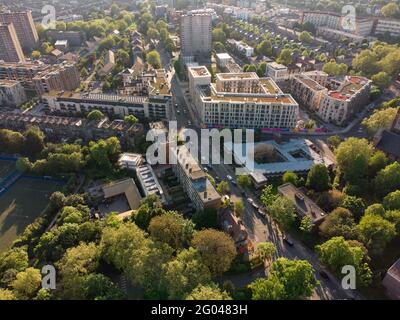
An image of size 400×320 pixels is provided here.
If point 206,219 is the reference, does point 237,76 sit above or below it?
above

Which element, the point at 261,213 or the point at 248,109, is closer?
the point at 261,213

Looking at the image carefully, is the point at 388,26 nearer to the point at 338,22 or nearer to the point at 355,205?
the point at 338,22

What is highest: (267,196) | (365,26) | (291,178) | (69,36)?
(69,36)

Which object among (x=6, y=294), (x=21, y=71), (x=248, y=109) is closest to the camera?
(x=6, y=294)

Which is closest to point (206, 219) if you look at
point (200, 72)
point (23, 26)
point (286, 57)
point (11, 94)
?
point (200, 72)

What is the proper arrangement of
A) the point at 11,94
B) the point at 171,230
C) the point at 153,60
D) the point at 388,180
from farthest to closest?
the point at 153,60
the point at 11,94
the point at 388,180
the point at 171,230

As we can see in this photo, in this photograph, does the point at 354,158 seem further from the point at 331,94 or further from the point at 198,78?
the point at 198,78

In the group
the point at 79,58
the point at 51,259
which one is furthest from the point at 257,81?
the point at 79,58
